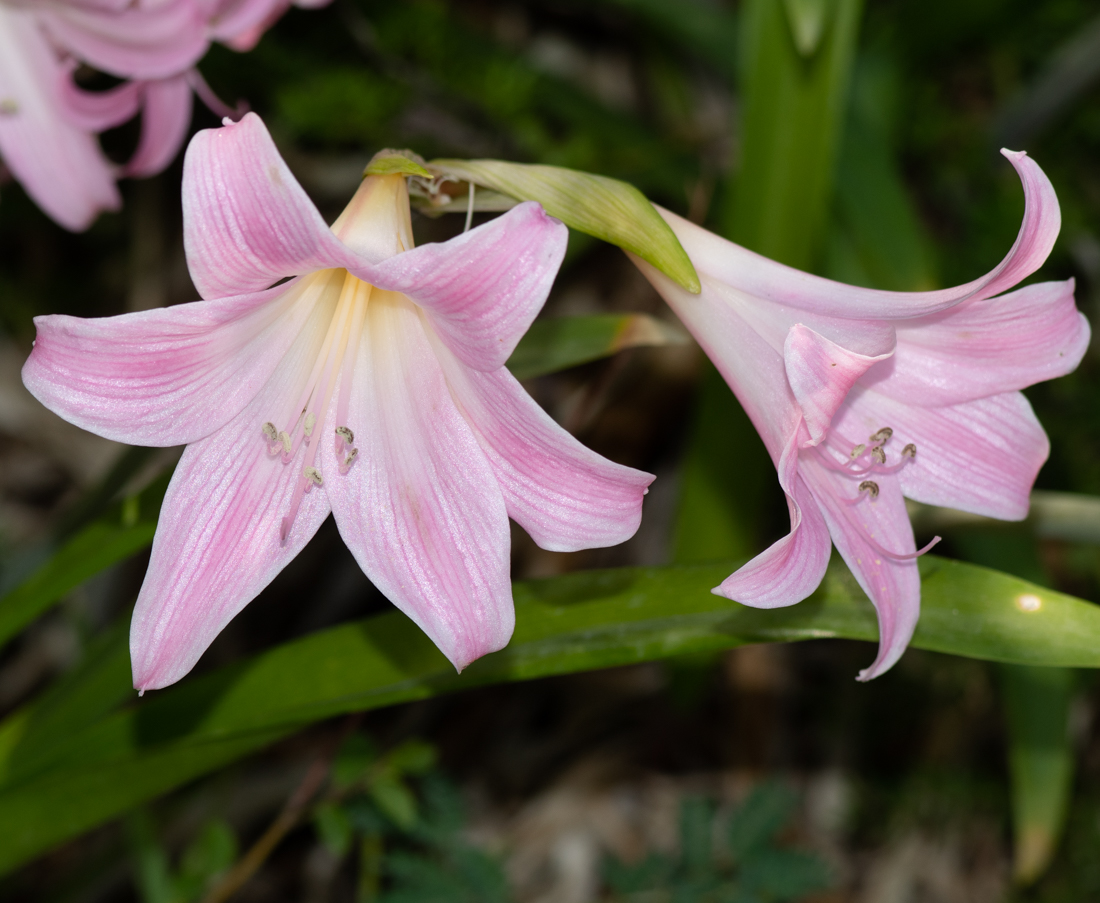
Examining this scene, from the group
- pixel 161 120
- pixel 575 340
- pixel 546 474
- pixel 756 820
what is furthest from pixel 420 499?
pixel 756 820

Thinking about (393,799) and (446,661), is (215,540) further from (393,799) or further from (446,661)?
(393,799)

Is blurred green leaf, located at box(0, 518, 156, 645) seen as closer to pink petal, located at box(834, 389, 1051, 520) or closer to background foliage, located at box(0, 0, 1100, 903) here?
background foliage, located at box(0, 0, 1100, 903)

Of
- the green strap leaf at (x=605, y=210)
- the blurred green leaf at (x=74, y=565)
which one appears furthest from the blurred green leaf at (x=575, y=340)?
the blurred green leaf at (x=74, y=565)

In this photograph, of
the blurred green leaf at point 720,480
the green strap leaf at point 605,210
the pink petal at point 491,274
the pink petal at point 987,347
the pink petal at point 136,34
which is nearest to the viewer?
the pink petal at point 491,274

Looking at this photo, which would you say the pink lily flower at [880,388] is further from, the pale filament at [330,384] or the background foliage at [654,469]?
the background foliage at [654,469]

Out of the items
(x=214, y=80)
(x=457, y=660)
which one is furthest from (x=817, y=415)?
(x=214, y=80)

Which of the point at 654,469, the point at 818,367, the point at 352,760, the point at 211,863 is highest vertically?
the point at 818,367

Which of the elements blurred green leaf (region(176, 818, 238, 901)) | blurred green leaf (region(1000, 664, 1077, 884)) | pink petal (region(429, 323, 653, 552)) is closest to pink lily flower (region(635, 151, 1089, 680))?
pink petal (region(429, 323, 653, 552))
